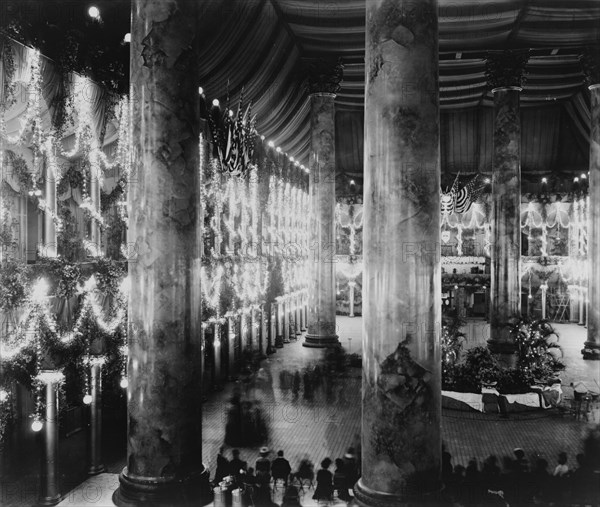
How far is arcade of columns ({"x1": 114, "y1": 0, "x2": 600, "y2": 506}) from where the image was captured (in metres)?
4.73

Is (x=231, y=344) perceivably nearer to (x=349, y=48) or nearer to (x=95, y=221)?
(x=95, y=221)

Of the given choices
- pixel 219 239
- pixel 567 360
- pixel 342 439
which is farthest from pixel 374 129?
pixel 567 360

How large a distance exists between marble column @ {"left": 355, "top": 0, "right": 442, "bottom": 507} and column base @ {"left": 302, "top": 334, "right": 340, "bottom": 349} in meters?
10.5

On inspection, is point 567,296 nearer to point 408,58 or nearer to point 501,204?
point 501,204

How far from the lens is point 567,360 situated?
14.8 m

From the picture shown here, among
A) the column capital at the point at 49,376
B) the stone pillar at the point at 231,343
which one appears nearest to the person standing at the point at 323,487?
the column capital at the point at 49,376

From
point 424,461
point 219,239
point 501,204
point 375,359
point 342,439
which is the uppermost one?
point 501,204

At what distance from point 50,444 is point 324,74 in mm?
10755

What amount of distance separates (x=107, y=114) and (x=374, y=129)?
5.00m

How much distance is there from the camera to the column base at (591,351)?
1452 cm

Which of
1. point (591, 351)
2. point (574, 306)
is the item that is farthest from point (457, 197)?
point (591, 351)

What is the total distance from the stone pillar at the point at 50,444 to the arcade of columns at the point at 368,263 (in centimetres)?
161

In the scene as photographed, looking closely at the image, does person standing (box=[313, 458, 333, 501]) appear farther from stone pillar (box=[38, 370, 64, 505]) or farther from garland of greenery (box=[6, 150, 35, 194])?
garland of greenery (box=[6, 150, 35, 194])

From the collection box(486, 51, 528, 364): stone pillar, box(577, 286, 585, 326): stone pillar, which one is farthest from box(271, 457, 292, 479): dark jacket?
box(577, 286, 585, 326): stone pillar
